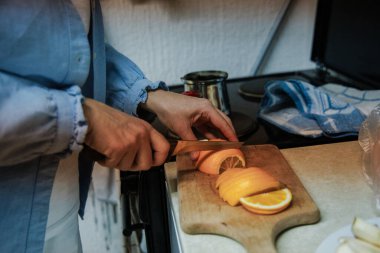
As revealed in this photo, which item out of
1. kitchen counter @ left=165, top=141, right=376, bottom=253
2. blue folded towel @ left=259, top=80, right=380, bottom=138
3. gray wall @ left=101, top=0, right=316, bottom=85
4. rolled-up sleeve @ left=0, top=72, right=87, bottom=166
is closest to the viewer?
rolled-up sleeve @ left=0, top=72, right=87, bottom=166

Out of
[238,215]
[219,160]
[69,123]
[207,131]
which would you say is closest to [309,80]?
[207,131]

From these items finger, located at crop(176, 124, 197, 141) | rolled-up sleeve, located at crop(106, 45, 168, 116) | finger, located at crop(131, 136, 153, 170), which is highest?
rolled-up sleeve, located at crop(106, 45, 168, 116)

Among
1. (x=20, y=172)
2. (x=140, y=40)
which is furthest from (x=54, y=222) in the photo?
(x=140, y=40)

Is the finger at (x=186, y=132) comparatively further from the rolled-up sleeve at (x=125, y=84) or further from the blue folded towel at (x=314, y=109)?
the blue folded towel at (x=314, y=109)

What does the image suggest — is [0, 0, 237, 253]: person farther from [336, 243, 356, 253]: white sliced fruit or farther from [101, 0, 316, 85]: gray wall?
[101, 0, 316, 85]: gray wall

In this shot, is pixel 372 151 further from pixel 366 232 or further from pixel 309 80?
pixel 309 80

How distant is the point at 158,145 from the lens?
0.63 metres

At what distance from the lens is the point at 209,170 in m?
0.74

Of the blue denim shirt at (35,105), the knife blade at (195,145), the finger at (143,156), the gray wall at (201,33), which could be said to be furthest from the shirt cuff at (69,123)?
the gray wall at (201,33)

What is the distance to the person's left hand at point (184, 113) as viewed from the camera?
30.7 inches

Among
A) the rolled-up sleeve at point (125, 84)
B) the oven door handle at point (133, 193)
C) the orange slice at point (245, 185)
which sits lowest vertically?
the oven door handle at point (133, 193)

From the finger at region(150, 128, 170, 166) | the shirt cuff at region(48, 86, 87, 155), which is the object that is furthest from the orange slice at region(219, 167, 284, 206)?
the shirt cuff at region(48, 86, 87, 155)

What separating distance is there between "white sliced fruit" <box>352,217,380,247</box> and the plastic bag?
0.14m

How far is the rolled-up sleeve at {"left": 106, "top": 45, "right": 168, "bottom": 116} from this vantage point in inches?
31.4
